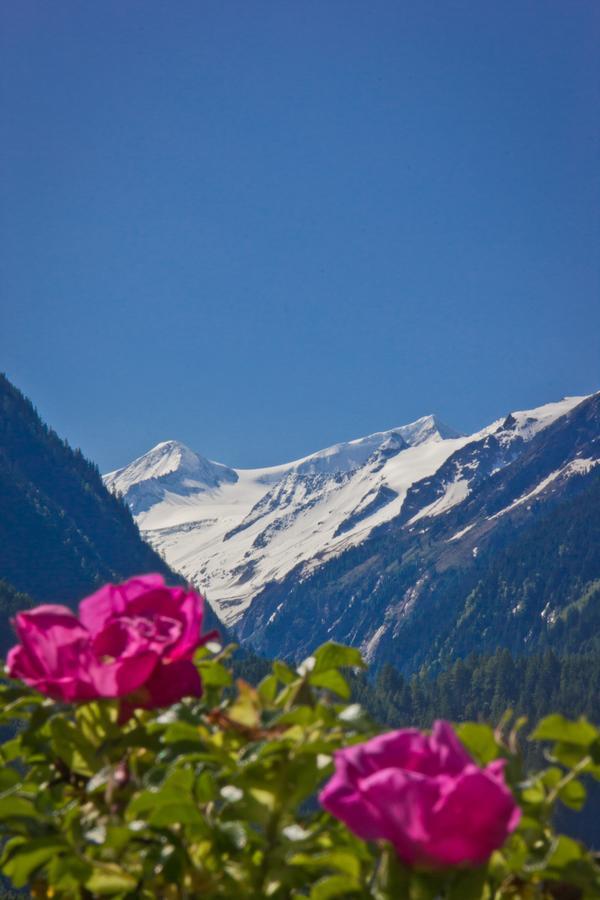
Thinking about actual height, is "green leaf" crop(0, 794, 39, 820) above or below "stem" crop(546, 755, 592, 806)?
above

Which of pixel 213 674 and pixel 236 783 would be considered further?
pixel 213 674

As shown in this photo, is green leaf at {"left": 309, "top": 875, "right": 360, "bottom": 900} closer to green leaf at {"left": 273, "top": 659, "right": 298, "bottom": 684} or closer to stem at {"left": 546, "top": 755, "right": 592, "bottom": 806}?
stem at {"left": 546, "top": 755, "right": 592, "bottom": 806}

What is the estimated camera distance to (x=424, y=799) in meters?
1.68

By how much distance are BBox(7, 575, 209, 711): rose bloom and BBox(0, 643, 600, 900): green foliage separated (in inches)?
3.3

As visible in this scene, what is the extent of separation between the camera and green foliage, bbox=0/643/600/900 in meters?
1.84

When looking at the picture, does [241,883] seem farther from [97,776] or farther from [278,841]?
[97,776]

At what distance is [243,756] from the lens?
2078 millimetres

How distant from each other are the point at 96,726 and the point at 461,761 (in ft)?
3.26

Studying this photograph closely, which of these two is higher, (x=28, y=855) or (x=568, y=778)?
(x=28, y=855)

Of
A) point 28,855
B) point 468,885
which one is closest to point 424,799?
point 468,885

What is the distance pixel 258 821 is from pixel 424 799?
430 millimetres

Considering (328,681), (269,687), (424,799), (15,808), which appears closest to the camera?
(424,799)

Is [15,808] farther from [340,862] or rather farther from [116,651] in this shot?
[340,862]

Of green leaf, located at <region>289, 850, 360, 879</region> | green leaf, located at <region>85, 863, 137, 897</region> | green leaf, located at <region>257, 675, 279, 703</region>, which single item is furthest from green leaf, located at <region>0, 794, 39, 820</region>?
green leaf, located at <region>257, 675, 279, 703</region>
